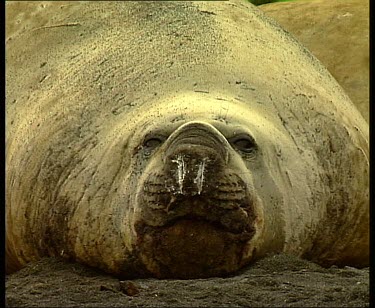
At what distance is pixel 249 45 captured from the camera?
16.8ft

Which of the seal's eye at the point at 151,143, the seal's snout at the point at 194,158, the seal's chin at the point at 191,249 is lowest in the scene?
the seal's chin at the point at 191,249

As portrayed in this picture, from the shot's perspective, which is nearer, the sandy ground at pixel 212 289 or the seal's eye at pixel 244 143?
the sandy ground at pixel 212 289

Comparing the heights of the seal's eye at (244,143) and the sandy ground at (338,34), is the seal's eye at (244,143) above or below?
below

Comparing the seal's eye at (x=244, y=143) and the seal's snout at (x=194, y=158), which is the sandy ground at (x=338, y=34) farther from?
the seal's snout at (x=194, y=158)

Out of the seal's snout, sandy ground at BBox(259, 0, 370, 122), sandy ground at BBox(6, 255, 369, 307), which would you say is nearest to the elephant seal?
the seal's snout

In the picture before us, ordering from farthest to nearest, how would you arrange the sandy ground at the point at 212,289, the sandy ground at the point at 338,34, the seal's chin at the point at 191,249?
the sandy ground at the point at 338,34 < the seal's chin at the point at 191,249 < the sandy ground at the point at 212,289

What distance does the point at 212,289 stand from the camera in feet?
11.5

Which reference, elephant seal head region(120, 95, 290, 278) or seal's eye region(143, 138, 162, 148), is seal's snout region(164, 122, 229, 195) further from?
seal's eye region(143, 138, 162, 148)

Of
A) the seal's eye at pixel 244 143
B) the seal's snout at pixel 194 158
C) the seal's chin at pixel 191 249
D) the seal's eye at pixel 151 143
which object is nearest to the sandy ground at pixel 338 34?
the seal's eye at pixel 244 143

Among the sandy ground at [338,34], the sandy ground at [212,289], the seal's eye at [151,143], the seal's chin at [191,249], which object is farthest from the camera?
the sandy ground at [338,34]

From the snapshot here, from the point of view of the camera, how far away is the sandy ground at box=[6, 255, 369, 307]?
3219 mm

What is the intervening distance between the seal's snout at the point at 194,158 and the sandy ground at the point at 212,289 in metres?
0.36

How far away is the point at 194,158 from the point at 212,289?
498mm

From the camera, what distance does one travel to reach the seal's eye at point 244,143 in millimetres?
4145
